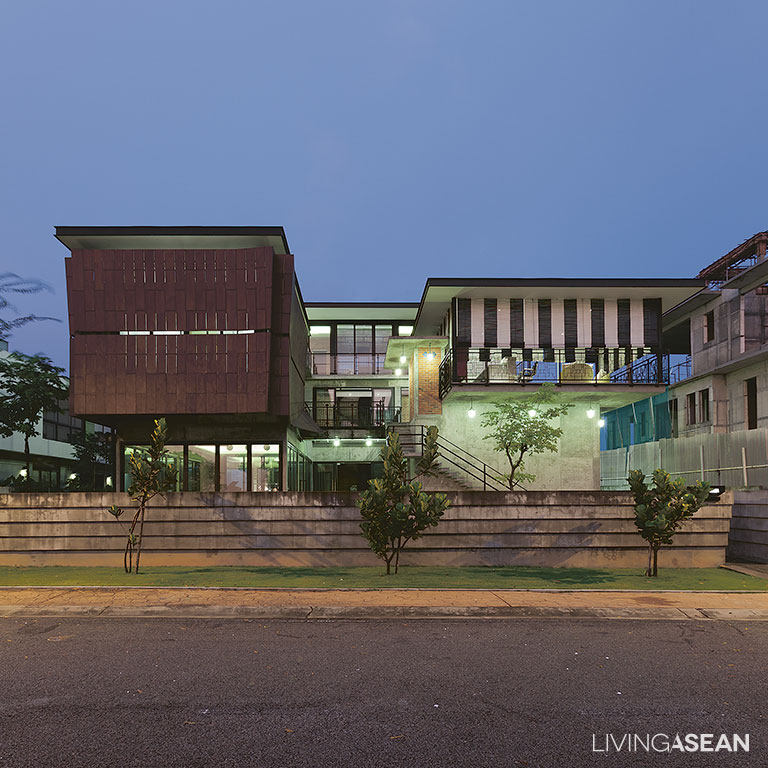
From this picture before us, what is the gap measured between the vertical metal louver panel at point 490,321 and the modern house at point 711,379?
7.59 meters

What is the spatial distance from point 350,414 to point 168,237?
16.6m

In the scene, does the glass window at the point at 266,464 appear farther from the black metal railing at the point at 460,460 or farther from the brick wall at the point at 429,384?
the brick wall at the point at 429,384

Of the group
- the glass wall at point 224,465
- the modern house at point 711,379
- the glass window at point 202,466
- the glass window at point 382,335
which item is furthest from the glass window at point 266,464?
the glass window at point 382,335

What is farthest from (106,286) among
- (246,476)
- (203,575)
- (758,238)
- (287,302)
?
(758,238)

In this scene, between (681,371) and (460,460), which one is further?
(681,371)

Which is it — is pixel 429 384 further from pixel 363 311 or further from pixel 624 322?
pixel 363 311

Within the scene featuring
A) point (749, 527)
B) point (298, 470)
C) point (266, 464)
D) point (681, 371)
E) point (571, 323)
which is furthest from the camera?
point (681, 371)

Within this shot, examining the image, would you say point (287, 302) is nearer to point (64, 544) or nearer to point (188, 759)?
point (64, 544)

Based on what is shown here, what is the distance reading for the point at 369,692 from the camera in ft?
19.1

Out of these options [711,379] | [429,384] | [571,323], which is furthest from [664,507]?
[711,379]

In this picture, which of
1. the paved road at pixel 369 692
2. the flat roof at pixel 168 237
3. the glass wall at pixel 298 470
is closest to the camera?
the paved road at pixel 369 692

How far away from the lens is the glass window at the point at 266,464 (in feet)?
76.9

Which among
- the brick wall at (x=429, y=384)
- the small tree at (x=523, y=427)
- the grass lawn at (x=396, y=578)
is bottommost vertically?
the grass lawn at (x=396, y=578)

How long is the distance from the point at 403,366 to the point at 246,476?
42.9ft
